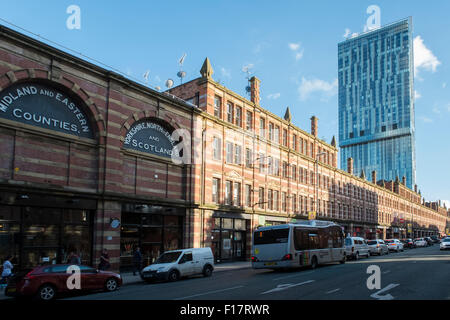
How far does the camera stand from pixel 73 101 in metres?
22.5

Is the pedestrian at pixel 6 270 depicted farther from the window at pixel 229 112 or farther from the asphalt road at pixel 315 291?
the window at pixel 229 112

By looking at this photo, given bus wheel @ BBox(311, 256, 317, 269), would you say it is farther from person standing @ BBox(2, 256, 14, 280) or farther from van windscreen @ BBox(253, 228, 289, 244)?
person standing @ BBox(2, 256, 14, 280)

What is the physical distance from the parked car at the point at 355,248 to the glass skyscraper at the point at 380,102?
5708 inches

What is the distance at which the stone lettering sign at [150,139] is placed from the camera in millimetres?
25573

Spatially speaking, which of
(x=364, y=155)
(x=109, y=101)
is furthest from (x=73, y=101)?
(x=364, y=155)

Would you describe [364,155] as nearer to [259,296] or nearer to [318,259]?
[318,259]

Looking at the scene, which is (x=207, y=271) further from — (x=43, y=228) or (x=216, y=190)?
(x=216, y=190)

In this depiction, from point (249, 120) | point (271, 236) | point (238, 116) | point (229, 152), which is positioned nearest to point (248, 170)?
point (229, 152)

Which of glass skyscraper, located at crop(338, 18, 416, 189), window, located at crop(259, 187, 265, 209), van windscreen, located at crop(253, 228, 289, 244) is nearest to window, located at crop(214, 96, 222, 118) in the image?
window, located at crop(259, 187, 265, 209)

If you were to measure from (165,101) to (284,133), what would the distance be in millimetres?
19225

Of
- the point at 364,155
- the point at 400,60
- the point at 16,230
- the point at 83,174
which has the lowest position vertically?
the point at 16,230

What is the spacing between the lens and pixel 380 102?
6929 inches

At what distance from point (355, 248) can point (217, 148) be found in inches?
613

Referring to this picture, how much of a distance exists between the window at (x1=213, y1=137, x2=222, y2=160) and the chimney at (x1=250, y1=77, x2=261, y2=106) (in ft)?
24.7
